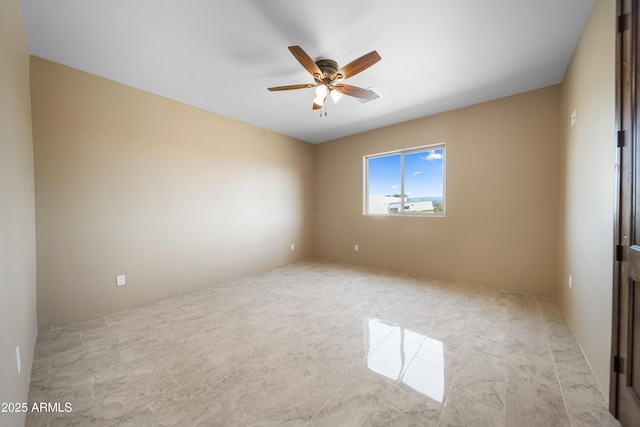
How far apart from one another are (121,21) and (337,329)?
320 centimetres

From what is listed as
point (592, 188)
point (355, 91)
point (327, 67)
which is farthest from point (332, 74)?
point (592, 188)

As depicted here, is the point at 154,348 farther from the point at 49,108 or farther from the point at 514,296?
the point at 514,296

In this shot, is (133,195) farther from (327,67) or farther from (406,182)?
(406,182)

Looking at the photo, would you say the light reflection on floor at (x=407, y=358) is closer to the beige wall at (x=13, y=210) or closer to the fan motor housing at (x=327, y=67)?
the beige wall at (x=13, y=210)

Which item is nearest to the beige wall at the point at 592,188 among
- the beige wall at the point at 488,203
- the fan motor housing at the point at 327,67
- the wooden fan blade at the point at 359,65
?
the beige wall at the point at 488,203

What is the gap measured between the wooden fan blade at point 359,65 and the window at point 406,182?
90.7 inches

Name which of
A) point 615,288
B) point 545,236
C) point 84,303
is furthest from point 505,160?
point 84,303

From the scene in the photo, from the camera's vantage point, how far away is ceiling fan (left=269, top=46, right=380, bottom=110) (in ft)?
6.50

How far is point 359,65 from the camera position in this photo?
2041mm

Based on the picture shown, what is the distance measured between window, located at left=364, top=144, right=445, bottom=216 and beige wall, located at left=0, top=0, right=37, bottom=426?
4.31m

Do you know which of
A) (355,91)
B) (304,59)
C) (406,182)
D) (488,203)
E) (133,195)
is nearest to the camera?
(304,59)

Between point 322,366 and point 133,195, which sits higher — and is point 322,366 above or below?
below

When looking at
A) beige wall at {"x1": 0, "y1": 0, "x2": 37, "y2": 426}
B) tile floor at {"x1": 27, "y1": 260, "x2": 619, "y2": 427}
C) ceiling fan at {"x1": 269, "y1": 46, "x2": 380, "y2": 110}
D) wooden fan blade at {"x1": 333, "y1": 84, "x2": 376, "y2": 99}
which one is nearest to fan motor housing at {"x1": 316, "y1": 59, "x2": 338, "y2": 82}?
ceiling fan at {"x1": 269, "y1": 46, "x2": 380, "y2": 110}

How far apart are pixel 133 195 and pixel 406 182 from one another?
4094 millimetres
